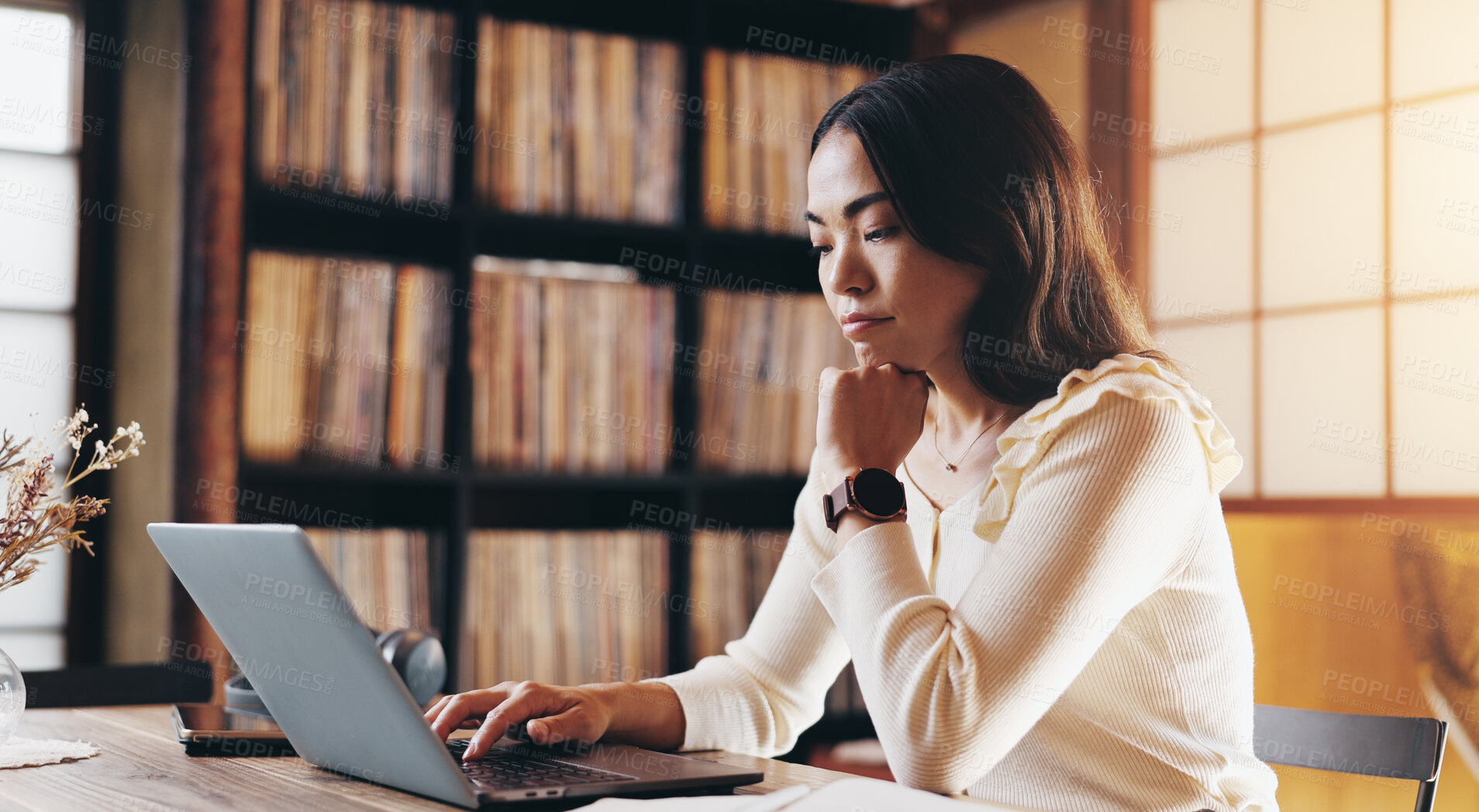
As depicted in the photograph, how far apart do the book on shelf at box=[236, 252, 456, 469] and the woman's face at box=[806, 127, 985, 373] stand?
1.33 metres

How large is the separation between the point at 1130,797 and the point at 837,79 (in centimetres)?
215

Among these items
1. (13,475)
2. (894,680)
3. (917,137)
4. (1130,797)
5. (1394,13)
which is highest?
(1394,13)

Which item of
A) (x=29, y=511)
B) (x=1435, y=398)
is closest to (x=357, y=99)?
(x=29, y=511)

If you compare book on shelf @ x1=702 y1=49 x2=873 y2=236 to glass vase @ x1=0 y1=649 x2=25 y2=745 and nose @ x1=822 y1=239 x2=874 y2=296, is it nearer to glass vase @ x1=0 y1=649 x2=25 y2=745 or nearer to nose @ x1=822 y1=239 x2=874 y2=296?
nose @ x1=822 y1=239 x2=874 y2=296

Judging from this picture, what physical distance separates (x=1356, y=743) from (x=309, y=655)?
3.41ft

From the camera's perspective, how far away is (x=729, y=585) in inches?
110

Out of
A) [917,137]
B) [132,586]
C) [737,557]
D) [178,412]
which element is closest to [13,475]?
[917,137]

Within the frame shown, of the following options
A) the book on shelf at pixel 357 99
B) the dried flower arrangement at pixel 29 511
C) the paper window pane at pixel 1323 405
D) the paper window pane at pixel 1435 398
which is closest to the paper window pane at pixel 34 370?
the book on shelf at pixel 357 99

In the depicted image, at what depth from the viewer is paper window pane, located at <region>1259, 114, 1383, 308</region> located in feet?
7.48

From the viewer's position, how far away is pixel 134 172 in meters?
2.48

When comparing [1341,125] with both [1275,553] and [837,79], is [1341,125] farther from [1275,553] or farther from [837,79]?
[837,79]

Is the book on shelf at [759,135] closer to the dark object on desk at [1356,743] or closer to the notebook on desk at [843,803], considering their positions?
the dark object on desk at [1356,743]

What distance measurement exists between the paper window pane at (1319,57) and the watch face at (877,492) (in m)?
1.63

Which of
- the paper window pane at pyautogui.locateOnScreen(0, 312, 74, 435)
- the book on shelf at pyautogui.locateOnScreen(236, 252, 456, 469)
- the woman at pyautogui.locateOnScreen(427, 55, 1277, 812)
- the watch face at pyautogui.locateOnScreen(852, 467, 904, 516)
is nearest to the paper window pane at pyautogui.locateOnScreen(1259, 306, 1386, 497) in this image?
the woman at pyautogui.locateOnScreen(427, 55, 1277, 812)
